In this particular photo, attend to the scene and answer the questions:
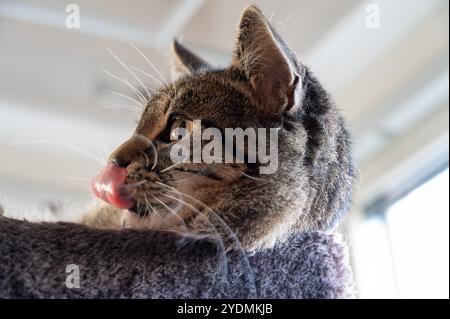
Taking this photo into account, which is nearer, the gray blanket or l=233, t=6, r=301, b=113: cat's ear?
the gray blanket

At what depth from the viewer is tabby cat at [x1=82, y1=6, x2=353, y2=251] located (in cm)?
67

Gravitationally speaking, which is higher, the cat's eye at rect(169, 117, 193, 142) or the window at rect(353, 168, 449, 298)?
the window at rect(353, 168, 449, 298)

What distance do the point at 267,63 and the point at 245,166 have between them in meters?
0.13

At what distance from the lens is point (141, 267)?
593mm

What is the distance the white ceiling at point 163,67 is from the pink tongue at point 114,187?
0.58 meters

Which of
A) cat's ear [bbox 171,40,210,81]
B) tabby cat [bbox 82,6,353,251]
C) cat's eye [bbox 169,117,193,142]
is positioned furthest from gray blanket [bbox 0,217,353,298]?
cat's ear [bbox 171,40,210,81]

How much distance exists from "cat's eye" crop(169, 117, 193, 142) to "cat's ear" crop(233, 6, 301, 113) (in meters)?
0.09

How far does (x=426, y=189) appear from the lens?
1.67 m

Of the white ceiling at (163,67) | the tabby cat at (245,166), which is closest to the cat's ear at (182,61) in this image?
the tabby cat at (245,166)

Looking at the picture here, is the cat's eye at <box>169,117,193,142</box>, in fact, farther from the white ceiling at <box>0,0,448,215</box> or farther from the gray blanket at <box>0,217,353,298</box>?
the white ceiling at <box>0,0,448,215</box>

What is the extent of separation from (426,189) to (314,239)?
1099mm

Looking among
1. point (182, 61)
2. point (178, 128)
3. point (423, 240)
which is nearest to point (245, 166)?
point (178, 128)

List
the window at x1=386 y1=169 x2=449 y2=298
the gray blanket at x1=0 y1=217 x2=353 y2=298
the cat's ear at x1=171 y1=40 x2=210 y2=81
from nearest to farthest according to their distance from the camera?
the gray blanket at x1=0 y1=217 x2=353 y2=298 < the cat's ear at x1=171 y1=40 x2=210 y2=81 < the window at x1=386 y1=169 x2=449 y2=298
